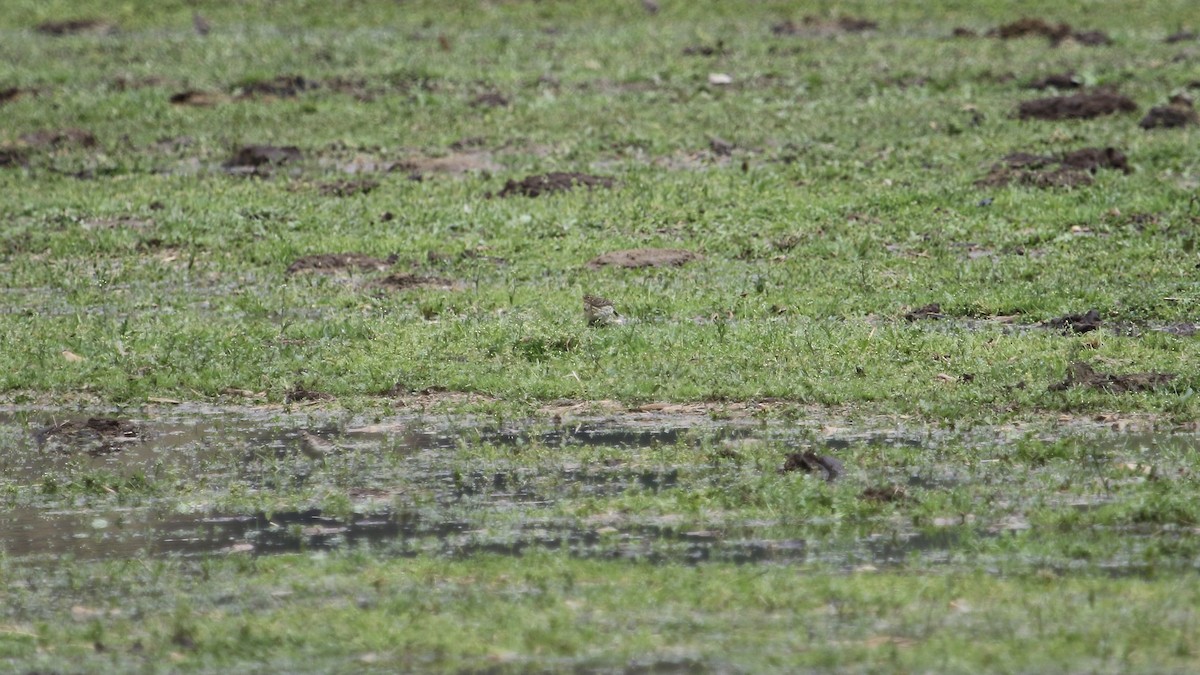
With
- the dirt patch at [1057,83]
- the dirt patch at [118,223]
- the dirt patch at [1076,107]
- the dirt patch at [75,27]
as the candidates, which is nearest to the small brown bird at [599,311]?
the dirt patch at [118,223]

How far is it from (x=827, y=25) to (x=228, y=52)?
26.7 feet

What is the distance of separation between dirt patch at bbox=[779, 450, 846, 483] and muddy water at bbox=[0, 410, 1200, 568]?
0.34 m

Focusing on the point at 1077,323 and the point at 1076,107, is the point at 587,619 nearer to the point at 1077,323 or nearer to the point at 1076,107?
the point at 1077,323

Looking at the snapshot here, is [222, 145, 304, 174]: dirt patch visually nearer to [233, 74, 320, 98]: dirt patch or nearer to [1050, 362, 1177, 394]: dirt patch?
[233, 74, 320, 98]: dirt patch

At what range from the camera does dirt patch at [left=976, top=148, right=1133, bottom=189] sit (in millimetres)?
16750

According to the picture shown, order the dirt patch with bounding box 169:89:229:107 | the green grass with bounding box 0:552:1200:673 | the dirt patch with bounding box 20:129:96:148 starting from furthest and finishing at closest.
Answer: the dirt patch with bounding box 169:89:229:107
the dirt patch with bounding box 20:129:96:148
the green grass with bounding box 0:552:1200:673

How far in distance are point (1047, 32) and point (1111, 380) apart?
49.5ft

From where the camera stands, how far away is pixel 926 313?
1338 centimetres

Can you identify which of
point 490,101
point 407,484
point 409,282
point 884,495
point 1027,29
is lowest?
point 409,282

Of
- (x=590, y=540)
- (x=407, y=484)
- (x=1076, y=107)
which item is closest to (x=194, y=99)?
(x=1076, y=107)

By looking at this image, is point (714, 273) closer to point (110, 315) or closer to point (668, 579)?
point (110, 315)

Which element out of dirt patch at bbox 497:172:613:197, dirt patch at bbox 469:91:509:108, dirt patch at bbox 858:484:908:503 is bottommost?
dirt patch at bbox 497:172:613:197

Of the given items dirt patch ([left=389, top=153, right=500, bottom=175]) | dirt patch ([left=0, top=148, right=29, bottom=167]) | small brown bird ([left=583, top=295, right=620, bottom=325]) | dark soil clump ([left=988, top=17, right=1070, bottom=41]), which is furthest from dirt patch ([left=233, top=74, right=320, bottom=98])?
small brown bird ([left=583, top=295, right=620, bottom=325])

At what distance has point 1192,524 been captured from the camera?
28.9 ft
